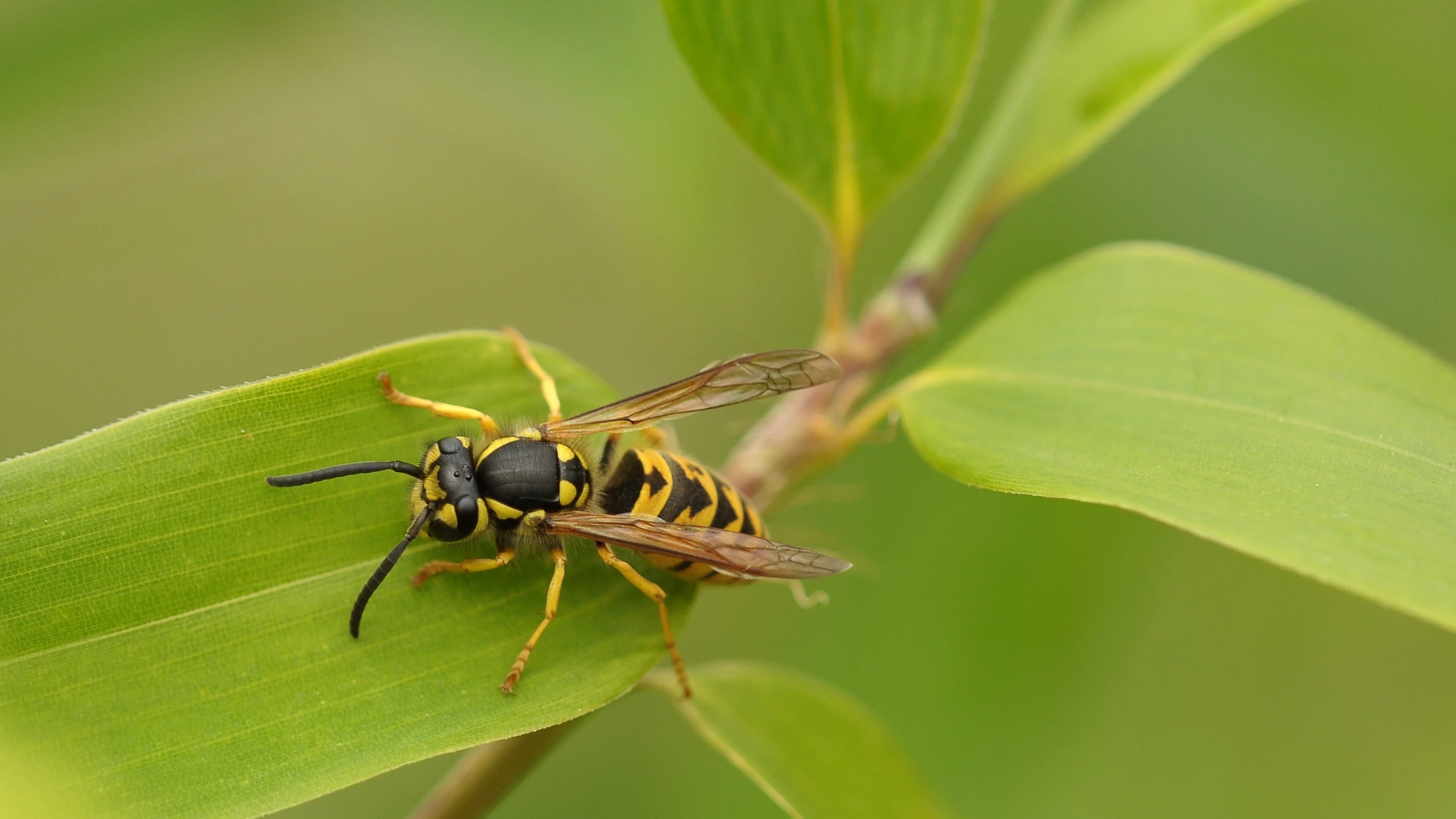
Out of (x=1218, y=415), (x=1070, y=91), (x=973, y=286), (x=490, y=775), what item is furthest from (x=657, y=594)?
(x=973, y=286)

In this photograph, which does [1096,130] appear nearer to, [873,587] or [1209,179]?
[1209,179]

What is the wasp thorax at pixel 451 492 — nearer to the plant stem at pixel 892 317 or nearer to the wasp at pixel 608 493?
the wasp at pixel 608 493

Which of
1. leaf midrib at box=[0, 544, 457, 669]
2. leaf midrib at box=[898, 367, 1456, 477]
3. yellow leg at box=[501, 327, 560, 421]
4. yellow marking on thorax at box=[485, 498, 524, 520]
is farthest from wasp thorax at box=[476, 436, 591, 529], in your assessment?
leaf midrib at box=[898, 367, 1456, 477]

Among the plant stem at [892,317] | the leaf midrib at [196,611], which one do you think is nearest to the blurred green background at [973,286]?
the plant stem at [892,317]

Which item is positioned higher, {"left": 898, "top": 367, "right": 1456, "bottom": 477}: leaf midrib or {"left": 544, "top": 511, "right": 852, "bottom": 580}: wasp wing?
{"left": 898, "top": 367, "right": 1456, "bottom": 477}: leaf midrib

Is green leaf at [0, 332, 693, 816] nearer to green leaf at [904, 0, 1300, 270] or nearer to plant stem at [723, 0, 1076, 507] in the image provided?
plant stem at [723, 0, 1076, 507]

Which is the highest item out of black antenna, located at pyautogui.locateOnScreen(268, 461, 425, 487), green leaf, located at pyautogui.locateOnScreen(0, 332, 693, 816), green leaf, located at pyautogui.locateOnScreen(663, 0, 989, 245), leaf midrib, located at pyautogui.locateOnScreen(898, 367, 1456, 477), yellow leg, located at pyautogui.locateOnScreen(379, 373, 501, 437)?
green leaf, located at pyautogui.locateOnScreen(663, 0, 989, 245)
